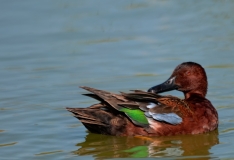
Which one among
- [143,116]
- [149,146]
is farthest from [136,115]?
[149,146]

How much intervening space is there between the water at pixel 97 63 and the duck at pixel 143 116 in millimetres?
122

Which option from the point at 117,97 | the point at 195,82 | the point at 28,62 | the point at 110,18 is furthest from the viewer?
the point at 110,18

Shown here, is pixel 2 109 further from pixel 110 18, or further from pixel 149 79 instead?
pixel 110 18

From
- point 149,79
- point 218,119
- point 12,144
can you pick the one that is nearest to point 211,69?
point 149,79

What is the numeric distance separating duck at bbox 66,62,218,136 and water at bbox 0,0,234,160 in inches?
4.8

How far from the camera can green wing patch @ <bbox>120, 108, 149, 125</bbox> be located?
456 inches

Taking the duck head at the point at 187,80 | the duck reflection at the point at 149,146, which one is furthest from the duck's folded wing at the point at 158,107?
the duck head at the point at 187,80

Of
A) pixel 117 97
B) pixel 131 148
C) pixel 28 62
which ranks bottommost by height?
pixel 131 148

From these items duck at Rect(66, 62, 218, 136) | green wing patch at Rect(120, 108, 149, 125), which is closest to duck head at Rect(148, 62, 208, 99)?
duck at Rect(66, 62, 218, 136)

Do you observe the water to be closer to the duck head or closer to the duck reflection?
the duck reflection

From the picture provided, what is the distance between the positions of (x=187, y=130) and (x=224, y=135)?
0.50 metres

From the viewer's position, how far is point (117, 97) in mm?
11562

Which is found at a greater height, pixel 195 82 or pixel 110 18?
pixel 110 18

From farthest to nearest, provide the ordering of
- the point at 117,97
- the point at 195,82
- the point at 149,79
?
1. the point at 149,79
2. the point at 195,82
3. the point at 117,97
